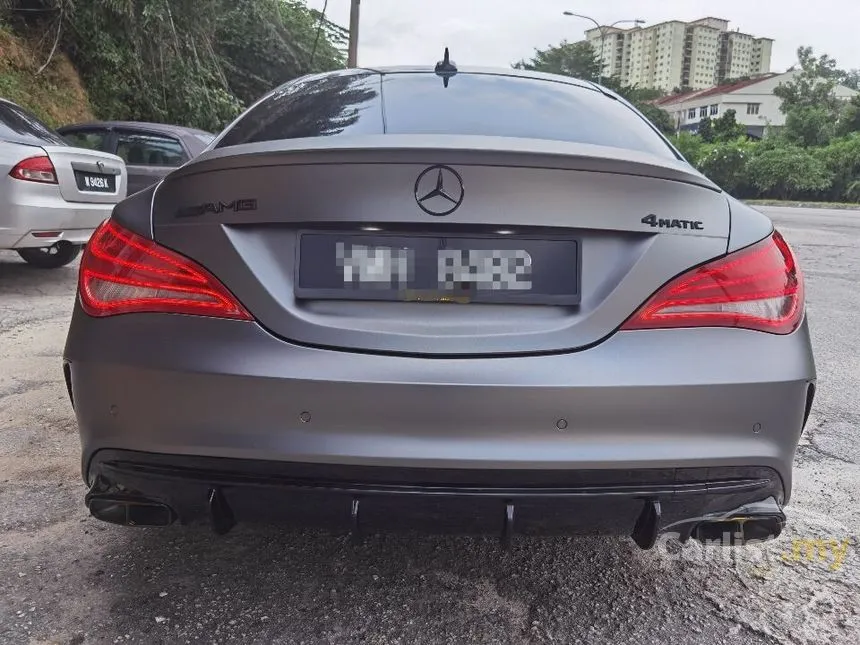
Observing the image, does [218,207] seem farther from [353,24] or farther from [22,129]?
[353,24]

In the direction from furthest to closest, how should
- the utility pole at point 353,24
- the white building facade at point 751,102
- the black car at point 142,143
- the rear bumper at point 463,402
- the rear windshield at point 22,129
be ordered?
the white building facade at point 751,102 → the utility pole at point 353,24 → the black car at point 142,143 → the rear windshield at point 22,129 → the rear bumper at point 463,402

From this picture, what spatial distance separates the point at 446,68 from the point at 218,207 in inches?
51.5

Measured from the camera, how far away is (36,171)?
5930 millimetres

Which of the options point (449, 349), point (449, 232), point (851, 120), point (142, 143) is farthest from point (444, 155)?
point (851, 120)

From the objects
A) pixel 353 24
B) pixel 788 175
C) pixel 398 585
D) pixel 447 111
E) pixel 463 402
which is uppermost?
pixel 353 24

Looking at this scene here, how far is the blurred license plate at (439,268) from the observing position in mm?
1664

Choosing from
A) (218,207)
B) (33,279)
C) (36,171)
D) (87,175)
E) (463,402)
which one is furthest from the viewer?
(33,279)

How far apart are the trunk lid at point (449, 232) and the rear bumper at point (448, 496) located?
0.29 meters

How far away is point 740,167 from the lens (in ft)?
128

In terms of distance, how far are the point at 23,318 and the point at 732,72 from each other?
13557cm

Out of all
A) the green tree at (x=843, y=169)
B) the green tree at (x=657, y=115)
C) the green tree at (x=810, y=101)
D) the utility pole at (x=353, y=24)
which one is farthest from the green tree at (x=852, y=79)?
the utility pole at (x=353, y=24)

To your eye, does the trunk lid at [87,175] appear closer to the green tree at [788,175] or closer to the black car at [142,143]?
the black car at [142,143]

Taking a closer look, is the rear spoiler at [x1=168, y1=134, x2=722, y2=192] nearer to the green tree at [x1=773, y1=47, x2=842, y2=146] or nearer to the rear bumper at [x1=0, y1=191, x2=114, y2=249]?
the rear bumper at [x1=0, y1=191, x2=114, y2=249]

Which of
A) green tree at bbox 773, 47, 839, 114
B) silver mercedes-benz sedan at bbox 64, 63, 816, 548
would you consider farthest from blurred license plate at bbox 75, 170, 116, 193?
green tree at bbox 773, 47, 839, 114
